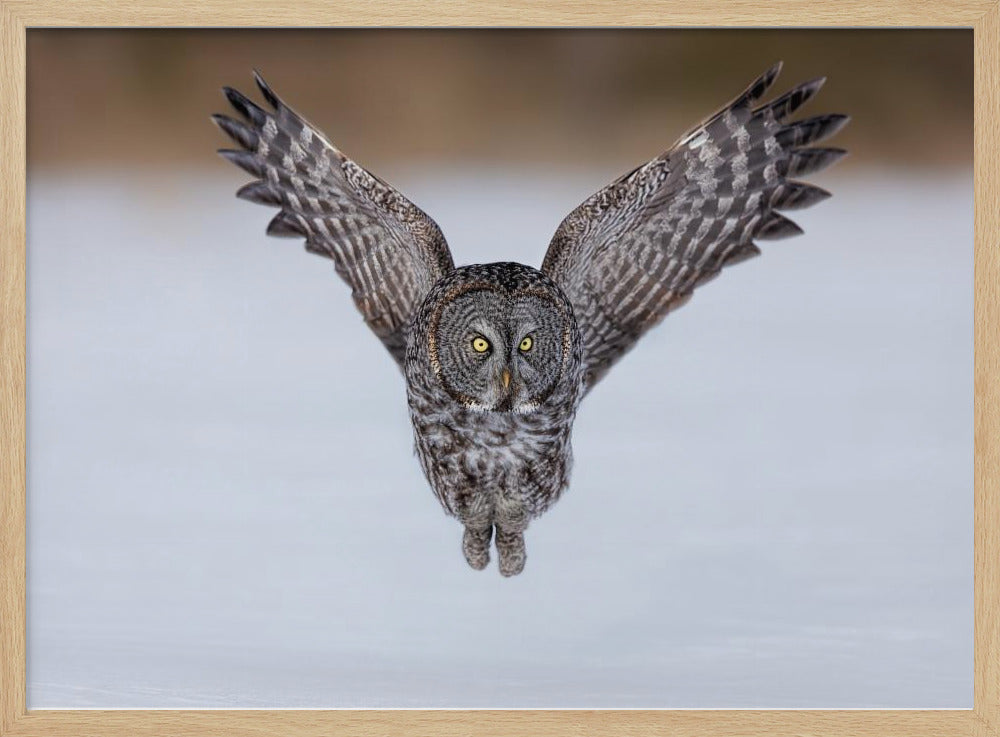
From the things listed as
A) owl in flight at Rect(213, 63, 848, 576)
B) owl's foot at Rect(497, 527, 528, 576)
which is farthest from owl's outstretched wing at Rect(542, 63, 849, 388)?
owl's foot at Rect(497, 527, 528, 576)

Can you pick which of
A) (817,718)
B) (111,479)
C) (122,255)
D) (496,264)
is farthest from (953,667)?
(122,255)

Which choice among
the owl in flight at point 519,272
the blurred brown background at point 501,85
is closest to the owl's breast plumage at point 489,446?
the owl in flight at point 519,272

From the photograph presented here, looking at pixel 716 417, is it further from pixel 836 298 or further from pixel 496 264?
pixel 496 264

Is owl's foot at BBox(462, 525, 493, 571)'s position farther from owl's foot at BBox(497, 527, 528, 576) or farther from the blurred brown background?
the blurred brown background

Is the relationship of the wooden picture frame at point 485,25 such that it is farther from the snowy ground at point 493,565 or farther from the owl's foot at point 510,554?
the owl's foot at point 510,554

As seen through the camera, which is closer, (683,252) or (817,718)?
(817,718)

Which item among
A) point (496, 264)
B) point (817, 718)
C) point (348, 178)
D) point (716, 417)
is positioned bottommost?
point (817, 718)

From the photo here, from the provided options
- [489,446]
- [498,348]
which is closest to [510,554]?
[489,446]
